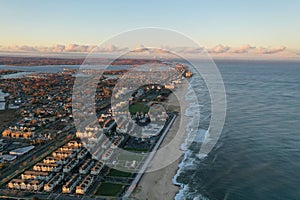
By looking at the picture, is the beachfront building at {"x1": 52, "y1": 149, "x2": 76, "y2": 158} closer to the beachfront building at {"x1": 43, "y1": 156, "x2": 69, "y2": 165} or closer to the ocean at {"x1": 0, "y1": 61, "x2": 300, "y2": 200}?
the beachfront building at {"x1": 43, "y1": 156, "x2": 69, "y2": 165}

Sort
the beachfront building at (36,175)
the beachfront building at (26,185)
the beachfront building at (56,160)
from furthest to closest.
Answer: the beachfront building at (56,160) < the beachfront building at (36,175) < the beachfront building at (26,185)

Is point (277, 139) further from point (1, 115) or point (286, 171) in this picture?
point (1, 115)

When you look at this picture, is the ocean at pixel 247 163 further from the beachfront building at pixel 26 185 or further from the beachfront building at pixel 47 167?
the beachfront building at pixel 26 185

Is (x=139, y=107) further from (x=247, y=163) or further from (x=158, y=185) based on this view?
(x=158, y=185)

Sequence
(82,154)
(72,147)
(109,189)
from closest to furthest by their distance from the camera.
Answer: (109,189), (82,154), (72,147)

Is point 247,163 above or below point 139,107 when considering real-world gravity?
below

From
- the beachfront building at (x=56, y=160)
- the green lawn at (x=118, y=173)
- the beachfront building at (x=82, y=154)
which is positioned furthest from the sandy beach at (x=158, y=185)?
the beachfront building at (x=56, y=160)

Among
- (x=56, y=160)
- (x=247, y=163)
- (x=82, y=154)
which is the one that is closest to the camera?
(x=56, y=160)

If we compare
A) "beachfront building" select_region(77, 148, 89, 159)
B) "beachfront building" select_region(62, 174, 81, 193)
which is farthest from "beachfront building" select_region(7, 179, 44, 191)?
"beachfront building" select_region(77, 148, 89, 159)

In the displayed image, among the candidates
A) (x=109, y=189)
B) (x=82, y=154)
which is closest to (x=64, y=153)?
(x=82, y=154)
